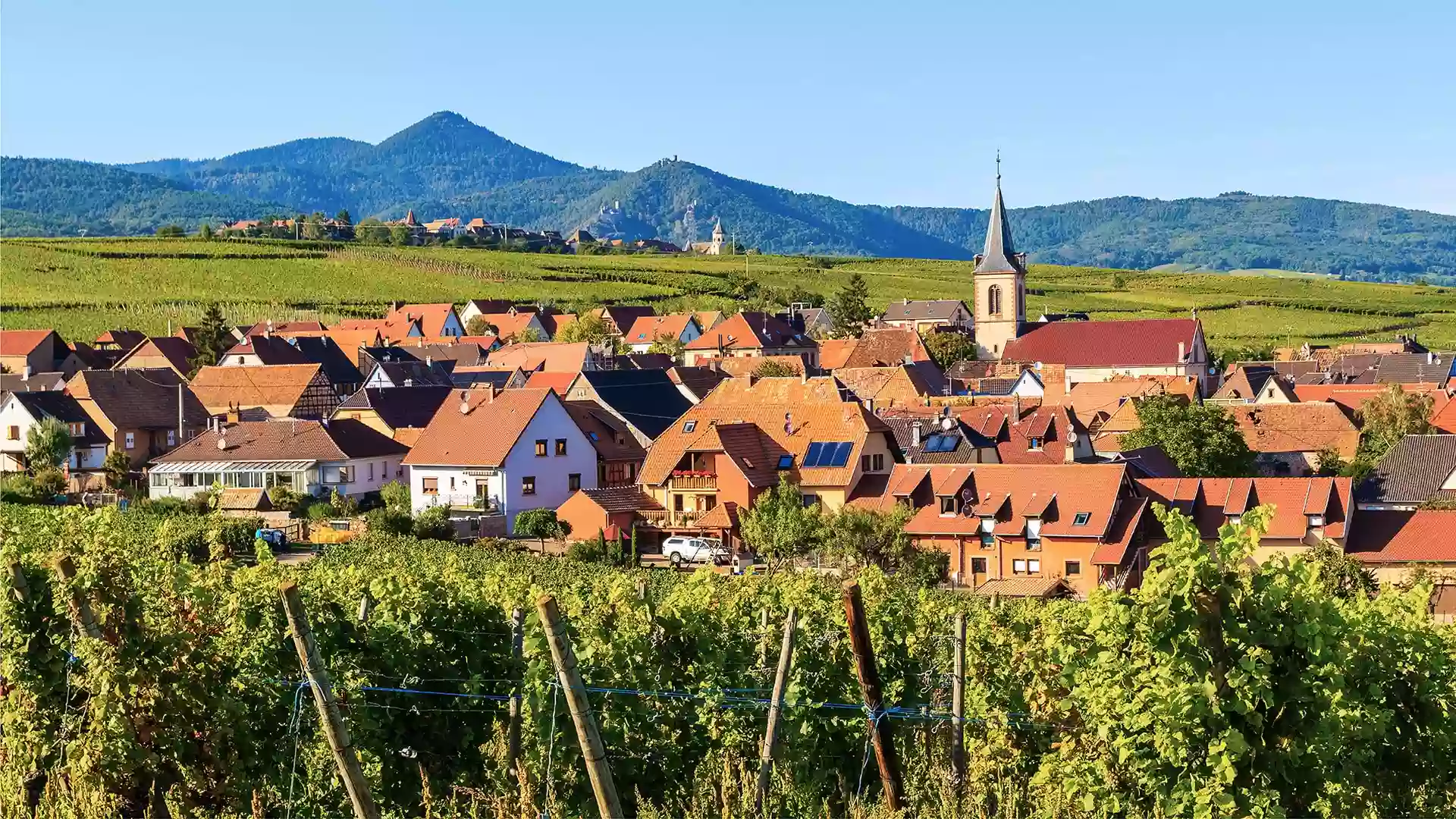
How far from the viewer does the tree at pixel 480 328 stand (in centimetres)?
11712

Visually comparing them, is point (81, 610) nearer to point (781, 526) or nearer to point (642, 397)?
point (781, 526)

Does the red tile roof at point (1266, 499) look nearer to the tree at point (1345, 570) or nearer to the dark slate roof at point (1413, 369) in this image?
the tree at point (1345, 570)

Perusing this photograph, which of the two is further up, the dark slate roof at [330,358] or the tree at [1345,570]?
the dark slate roof at [330,358]

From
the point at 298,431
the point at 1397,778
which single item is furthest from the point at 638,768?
the point at 298,431

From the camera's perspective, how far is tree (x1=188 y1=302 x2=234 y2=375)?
89562mm

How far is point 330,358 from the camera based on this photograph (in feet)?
287

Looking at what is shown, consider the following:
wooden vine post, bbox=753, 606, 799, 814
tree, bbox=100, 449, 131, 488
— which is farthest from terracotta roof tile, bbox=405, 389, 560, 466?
wooden vine post, bbox=753, 606, 799, 814

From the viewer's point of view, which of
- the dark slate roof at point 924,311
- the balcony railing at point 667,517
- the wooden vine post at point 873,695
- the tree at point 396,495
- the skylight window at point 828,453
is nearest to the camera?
the wooden vine post at point 873,695

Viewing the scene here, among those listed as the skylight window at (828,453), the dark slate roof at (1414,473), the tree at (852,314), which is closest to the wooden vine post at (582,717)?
the skylight window at (828,453)

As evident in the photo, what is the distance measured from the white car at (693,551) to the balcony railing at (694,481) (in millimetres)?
3191

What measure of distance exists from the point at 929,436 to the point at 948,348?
52.9 metres

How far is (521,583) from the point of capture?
21.3 metres

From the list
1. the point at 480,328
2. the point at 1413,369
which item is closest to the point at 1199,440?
the point at 1413,369

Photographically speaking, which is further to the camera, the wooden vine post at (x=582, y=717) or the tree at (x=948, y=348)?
the tree at (x=948, y=348)
